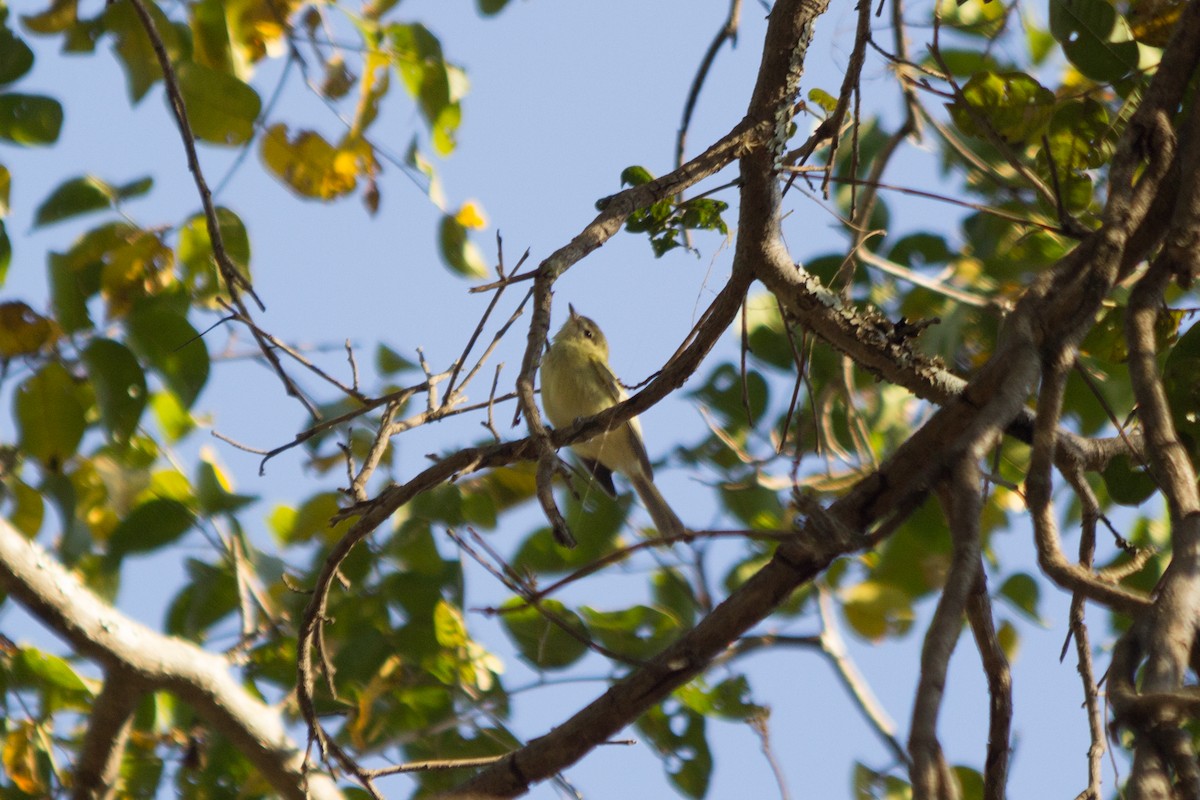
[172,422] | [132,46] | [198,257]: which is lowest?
[172,422]

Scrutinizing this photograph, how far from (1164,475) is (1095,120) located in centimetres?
115

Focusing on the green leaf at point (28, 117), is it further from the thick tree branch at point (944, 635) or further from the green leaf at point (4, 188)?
the thick tree branch at point (944, 635)

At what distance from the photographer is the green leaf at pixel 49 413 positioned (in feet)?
10.5

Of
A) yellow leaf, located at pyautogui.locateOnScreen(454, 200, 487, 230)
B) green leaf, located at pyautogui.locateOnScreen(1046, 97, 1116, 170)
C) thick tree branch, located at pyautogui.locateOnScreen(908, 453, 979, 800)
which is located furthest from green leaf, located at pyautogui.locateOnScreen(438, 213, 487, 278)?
thick tree branch, located at pyautogui.locateOnScreen(908, 453, 979, 800)

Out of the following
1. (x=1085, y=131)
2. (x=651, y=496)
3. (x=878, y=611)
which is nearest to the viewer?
(x=1085, y=131)

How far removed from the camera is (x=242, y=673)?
3885 millimetres

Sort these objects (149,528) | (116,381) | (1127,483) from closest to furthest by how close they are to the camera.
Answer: (1127,483) < (116,381) < (149,528)

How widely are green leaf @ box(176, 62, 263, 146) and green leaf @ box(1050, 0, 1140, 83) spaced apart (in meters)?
2.08

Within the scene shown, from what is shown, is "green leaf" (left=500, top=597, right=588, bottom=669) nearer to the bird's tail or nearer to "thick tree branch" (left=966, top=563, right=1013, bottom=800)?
"thick tree branch" (left=966, top=563, right=1013, bottom=800)

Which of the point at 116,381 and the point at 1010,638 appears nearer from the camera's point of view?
the point at 116,381

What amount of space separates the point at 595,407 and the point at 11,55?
308cm

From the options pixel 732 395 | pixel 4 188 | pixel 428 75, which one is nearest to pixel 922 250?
pixel 732 395

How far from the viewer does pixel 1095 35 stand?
2393mm

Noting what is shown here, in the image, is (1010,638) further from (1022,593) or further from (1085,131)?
(1085,131)
